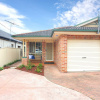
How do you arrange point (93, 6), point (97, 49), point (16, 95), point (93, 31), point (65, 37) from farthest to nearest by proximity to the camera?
point (93, 6) → point (97, 49) → point (65, 37) → point (93, 31) → point (16, 95)

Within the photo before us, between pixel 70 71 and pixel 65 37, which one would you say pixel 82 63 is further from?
pixel 65 37

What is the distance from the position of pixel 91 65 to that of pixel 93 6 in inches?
350

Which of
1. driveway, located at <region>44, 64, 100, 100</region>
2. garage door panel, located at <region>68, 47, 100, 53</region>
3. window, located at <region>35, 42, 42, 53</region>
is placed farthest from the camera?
window, located at <region>35, 42, 42, 53</region>

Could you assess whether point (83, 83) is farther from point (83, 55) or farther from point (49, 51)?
point (49, 51)

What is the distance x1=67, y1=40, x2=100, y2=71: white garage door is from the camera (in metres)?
5.53

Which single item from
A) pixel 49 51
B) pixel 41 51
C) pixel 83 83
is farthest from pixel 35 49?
pixel 83 83

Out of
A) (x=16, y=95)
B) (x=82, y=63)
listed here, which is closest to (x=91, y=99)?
(x=16, y=95)

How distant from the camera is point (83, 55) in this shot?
559 centimetres

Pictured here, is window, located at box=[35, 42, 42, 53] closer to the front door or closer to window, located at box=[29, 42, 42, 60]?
window, located at box=[29, 42, 42, 60]

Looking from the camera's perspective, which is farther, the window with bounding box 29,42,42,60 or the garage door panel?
the window with bounding box 29,42,42,60

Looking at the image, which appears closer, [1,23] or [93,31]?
[93,31]

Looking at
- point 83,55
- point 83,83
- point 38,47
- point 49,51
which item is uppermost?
point 38,47

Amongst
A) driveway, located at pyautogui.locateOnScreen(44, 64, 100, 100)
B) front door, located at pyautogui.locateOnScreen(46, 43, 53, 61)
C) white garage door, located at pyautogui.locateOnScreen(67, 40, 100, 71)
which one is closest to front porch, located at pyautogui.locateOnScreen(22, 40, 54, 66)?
front door, located at pyautogui.locateOnScreen(46, 43, 53, 61)

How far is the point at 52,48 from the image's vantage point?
9.06 metres
